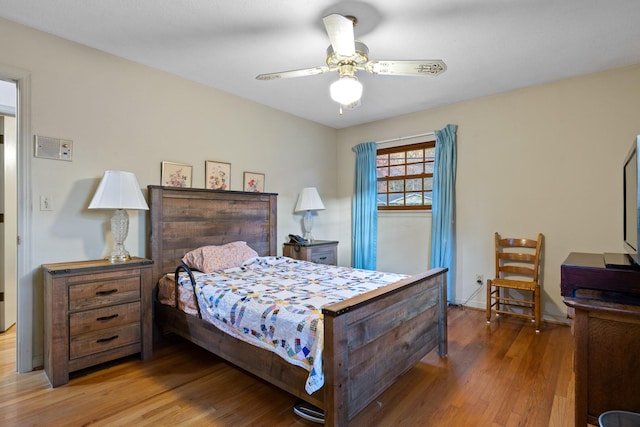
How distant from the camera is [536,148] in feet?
10.9

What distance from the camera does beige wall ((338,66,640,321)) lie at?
2.93m

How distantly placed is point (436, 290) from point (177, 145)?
107 inches

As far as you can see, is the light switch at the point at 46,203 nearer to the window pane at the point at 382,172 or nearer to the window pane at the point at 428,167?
the window pane at the point at 382,172

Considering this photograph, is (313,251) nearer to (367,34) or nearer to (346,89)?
(346,89)

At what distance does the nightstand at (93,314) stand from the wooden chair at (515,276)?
3.27m

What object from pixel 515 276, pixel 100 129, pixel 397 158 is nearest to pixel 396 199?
pixel 397 158

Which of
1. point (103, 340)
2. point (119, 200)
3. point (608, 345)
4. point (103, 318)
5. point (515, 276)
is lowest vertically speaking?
point (103, 340)

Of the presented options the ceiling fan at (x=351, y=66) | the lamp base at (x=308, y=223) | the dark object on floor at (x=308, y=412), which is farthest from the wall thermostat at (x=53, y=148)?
the lamp base at (x=308, y=223)

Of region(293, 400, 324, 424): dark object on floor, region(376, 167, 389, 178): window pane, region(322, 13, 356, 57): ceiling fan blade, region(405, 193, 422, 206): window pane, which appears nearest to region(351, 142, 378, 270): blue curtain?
region(376, 167, 389, 178): window pane

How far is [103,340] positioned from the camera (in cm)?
229

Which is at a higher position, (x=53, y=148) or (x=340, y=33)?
(x=340, y=33)

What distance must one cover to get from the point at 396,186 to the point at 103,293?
3570mm

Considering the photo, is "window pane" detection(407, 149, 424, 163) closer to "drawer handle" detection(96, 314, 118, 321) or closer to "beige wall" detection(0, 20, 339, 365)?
"beige wall" detection(0, 20, 339, 365)

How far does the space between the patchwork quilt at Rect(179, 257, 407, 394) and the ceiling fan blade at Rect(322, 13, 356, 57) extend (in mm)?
1523
